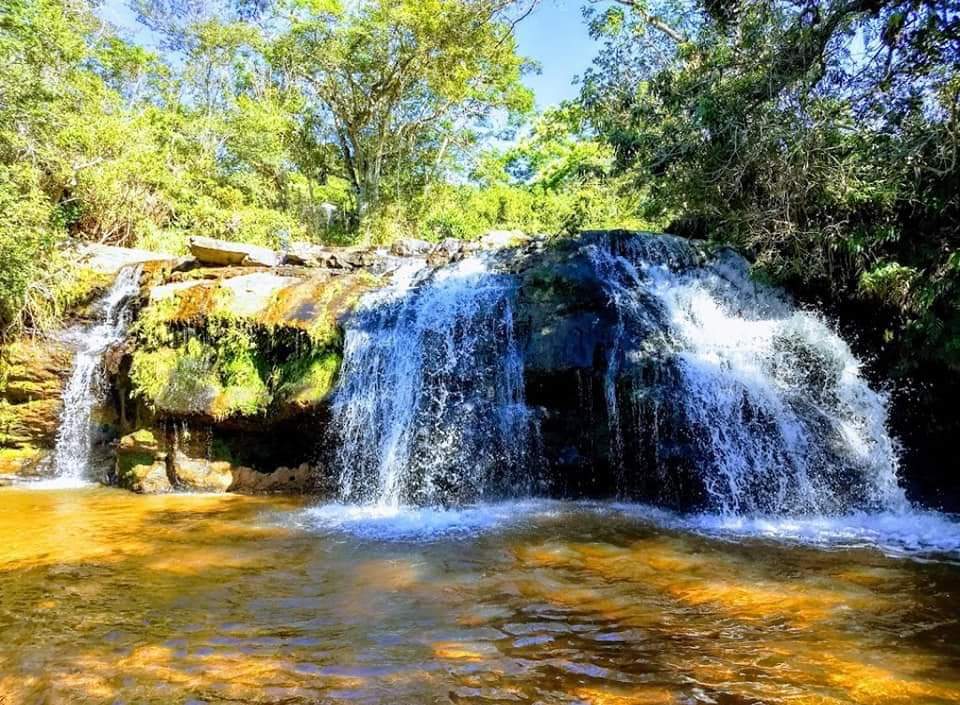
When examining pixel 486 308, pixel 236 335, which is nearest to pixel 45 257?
pixel 236 335

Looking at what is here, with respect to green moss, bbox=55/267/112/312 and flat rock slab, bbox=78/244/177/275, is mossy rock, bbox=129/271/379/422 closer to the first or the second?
green moss, bbox=55/267/112/312

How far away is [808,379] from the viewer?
27.3ft

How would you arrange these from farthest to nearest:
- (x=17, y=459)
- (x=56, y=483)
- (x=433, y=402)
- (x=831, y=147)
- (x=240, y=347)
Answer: (x=17, y=459) < (x=56, y=483) < (x=240, y=347) < (x=433, y=402) < (x=831, y=147)

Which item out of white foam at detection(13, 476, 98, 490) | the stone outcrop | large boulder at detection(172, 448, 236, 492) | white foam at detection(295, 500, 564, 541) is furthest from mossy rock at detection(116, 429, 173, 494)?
the stone outcrop

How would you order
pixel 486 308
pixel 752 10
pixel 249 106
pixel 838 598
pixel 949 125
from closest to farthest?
pixel 838 598
pixel 949 125
pixel 752 10
pixel 486 308
pixel 249 106

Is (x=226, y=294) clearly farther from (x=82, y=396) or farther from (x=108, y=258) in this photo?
(x=108, y=258)

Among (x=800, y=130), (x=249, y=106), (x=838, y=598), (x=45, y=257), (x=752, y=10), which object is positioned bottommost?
(x=838, y=598)

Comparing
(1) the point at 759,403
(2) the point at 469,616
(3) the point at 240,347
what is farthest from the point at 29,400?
(1) the point at 759,403

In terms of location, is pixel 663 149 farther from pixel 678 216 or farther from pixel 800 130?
pixel 678 216

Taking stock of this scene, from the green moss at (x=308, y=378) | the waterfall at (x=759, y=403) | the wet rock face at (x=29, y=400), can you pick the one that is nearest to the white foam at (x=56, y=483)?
the wet rock face at (x=29, y=400)

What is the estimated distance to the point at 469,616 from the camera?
4.05 metres

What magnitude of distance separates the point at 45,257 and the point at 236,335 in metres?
4.03

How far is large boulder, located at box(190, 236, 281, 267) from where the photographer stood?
11180 mm

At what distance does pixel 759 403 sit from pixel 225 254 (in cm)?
891
